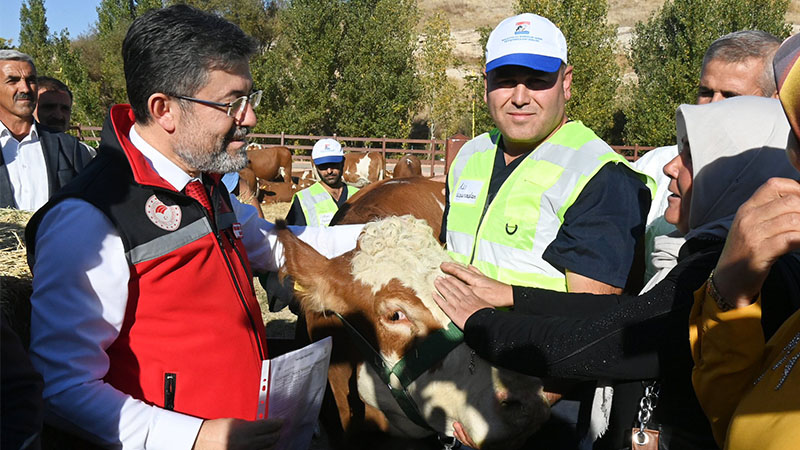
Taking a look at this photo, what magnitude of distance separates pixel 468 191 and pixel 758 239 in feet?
5.91

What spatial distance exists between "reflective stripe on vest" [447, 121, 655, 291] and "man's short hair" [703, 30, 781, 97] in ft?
4.14

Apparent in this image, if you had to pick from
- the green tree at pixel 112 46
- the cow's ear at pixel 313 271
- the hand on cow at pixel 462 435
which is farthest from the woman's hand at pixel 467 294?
the green tree at pixel 112 46

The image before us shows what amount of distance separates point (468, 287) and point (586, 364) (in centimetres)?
64

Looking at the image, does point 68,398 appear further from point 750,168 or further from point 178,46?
point 750,168

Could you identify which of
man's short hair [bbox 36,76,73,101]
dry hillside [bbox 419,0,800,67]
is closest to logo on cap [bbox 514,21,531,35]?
man's short hair [bbox 36,76,73,101]

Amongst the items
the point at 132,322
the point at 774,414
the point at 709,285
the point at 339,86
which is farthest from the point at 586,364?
the point at 339,86

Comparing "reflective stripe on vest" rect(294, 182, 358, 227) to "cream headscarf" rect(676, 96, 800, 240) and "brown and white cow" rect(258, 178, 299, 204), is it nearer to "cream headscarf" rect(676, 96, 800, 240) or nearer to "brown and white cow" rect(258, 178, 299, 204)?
"cream headscarf" rect(676, 96, 800, 240)

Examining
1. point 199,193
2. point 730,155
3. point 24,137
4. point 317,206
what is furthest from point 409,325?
point 317,206

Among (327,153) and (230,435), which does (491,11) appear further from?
(230,435)

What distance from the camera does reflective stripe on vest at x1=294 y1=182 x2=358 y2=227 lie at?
18.6 feet

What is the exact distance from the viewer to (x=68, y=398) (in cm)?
160

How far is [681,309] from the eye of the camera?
5.17 ft

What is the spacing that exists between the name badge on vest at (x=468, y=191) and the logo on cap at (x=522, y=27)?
28.4 inches

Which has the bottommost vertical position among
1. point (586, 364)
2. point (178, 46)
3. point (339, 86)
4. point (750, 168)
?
point (586, 364)
